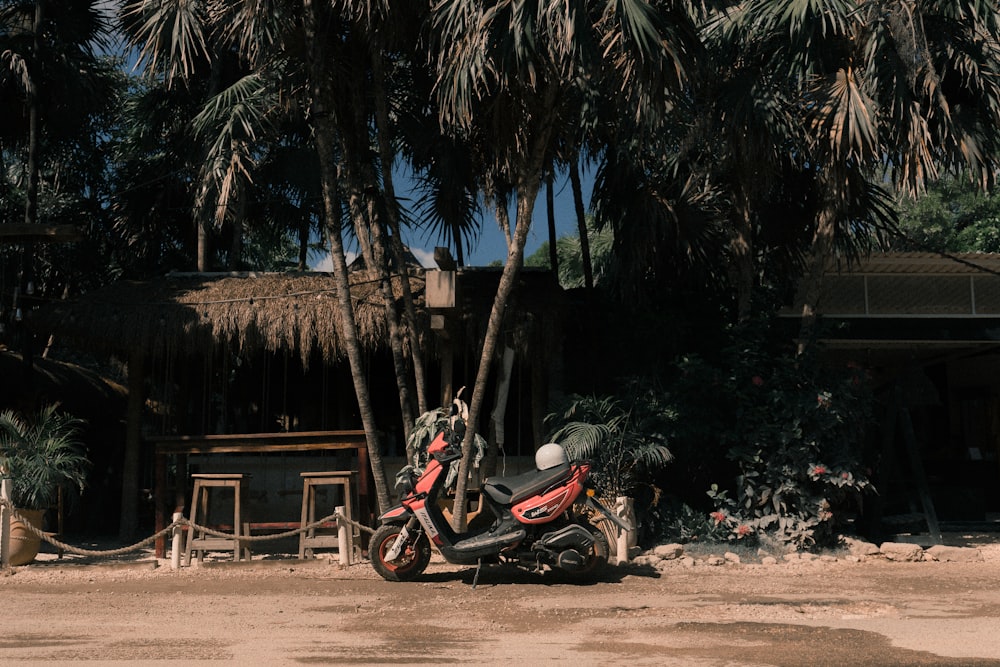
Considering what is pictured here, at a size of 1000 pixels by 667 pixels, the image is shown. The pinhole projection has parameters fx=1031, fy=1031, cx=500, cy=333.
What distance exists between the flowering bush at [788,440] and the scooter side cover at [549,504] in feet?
7.15

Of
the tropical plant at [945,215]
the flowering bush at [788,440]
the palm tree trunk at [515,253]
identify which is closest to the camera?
the palm tree trunk at [515,253]

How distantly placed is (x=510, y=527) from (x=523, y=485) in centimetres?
32

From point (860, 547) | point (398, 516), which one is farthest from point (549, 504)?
point (860, 547)

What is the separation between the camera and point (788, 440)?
9.09 meters

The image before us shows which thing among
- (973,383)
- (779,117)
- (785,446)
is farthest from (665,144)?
(973,383)

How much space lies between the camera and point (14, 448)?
916 cm

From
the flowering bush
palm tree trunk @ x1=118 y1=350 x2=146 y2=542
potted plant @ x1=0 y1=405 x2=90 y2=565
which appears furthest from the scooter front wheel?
palm tree trunk @ x1=118 y1=350 x2=146 y2=542

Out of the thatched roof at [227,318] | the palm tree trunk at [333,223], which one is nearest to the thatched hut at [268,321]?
the thatched roof at [227,318]

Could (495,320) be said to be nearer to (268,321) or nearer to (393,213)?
(393,213)

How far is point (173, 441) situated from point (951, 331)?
8286 mm

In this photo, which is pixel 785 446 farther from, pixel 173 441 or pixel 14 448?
pixel 14 448

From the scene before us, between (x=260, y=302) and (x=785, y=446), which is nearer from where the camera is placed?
(x=785, y=446)

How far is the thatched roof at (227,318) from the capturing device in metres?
9.91

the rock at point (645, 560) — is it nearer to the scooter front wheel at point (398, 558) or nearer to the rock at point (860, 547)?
the rock at point (860, 547)
